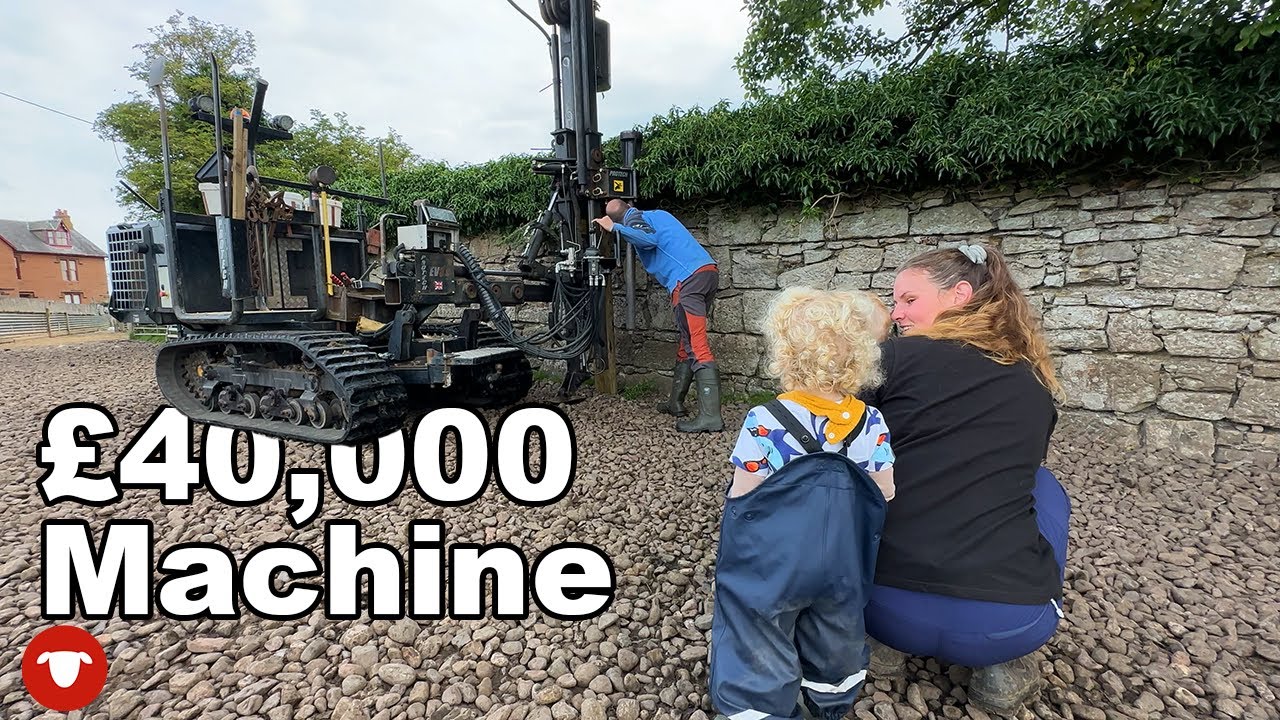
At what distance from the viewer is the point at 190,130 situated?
12.3 m

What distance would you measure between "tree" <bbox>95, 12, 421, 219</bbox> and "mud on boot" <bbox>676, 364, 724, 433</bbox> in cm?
951

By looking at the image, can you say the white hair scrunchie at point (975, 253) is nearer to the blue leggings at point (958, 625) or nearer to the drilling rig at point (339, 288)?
the blue leggings at point (958, 625)

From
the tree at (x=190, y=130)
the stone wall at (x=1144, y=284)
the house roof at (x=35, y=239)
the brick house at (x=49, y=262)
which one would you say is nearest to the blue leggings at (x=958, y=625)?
the stone wall at (x=1144, y=284)

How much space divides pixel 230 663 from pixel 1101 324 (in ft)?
17.2

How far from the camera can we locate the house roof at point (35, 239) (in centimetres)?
3403

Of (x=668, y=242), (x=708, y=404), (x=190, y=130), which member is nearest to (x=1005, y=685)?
(x=708, y=404)

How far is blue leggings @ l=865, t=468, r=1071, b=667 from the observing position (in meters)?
1.49

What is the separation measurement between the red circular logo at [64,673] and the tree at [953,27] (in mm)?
5784

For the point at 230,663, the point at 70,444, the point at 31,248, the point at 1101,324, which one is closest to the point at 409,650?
the point at 230,663

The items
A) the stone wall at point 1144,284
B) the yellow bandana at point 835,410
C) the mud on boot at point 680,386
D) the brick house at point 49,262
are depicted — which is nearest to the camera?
the yellow bandana at point 835,410

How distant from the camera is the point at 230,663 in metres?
1.97

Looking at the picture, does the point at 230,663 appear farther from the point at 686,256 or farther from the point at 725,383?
the point at 725,383

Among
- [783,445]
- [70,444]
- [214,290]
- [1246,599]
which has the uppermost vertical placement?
[214,290]

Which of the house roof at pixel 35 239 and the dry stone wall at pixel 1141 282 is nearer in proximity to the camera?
the dry stone wall at pixel 1141 282
